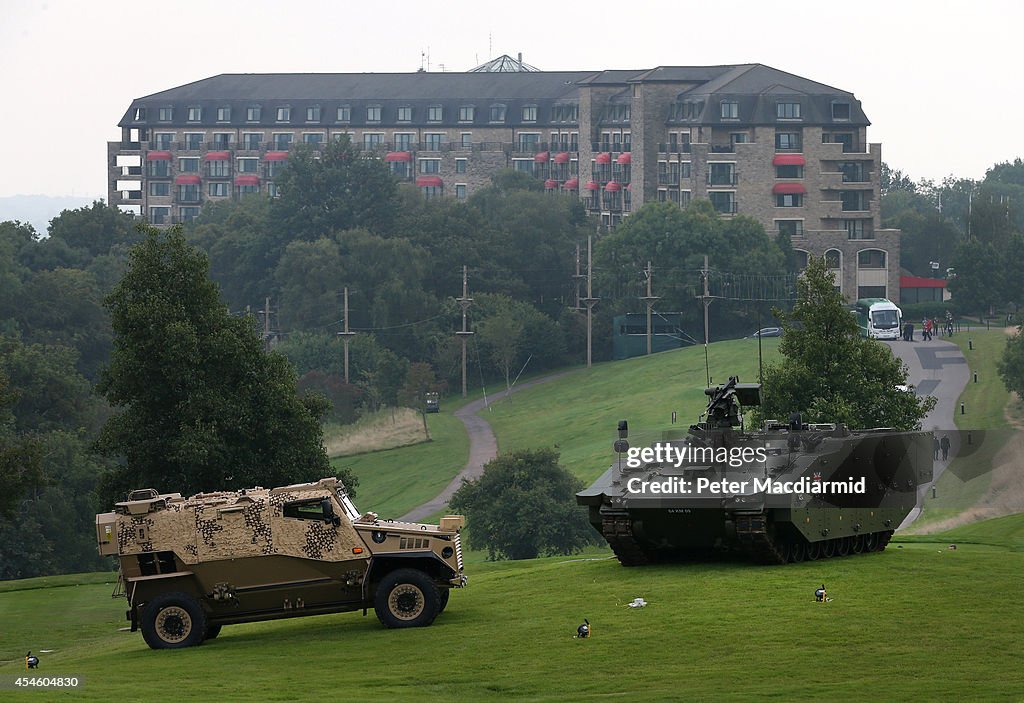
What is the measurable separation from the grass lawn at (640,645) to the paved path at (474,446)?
36487 mm

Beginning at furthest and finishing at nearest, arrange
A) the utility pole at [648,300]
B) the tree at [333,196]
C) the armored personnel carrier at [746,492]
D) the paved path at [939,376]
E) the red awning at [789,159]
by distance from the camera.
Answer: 1. the tree at [333,196]
2. the red awning at [789,159]
3. the utility pole at [648,300]
4. the paved path at [939,376]
5. the armored personnel carrier at [746,492]

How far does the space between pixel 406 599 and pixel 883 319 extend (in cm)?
9506

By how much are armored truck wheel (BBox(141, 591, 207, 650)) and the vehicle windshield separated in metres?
95.7

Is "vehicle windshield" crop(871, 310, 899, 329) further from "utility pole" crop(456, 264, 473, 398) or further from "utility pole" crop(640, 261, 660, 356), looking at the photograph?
"utility pole" crop(456, 264, 473, 398)

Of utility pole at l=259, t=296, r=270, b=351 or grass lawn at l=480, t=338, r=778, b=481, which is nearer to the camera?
grass lawn at l=480, t=338, r=778, b=481

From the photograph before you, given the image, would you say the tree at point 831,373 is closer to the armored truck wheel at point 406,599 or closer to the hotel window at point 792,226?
the armored truck wheel at point 406,599

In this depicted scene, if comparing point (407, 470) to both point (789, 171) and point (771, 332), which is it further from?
point (789, 171)

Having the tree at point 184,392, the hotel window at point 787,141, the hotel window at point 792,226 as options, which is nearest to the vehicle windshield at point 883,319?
the hotel window at point 792,226

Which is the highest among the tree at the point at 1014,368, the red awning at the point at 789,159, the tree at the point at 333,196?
the red awning at the point at 789,159

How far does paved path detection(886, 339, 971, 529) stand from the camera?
9075 cm

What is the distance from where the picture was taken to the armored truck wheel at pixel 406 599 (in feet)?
110

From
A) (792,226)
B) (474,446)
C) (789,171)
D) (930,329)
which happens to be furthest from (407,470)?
(789,171)

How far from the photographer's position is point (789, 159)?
16062 cm

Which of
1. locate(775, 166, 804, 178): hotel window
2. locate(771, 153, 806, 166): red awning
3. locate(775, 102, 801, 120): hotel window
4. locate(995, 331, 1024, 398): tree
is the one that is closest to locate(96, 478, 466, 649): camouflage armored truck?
locate(995, 331, 1024, 398): tree
